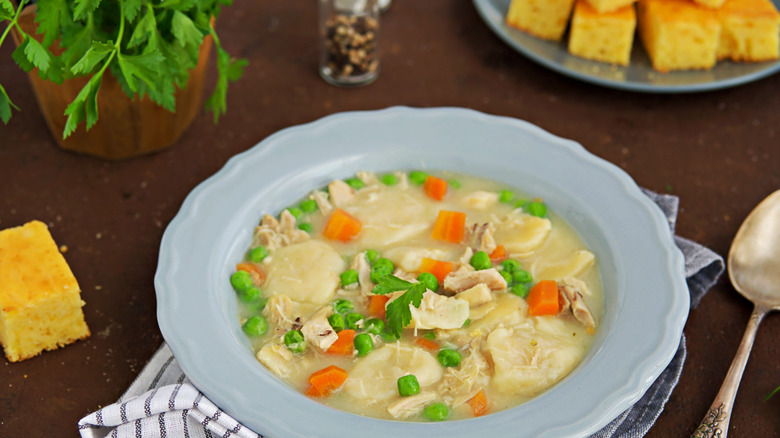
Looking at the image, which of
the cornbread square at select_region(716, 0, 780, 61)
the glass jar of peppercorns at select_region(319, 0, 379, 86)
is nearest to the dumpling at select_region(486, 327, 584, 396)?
the glass jar of peppercorns at select_region(319, 0, 379, 86)

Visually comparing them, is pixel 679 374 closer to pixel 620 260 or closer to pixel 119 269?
pixel 620 260

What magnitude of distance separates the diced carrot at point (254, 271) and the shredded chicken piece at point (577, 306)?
1233 mm

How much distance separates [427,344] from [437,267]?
37 cm

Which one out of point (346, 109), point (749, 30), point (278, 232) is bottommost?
point (346, 109)

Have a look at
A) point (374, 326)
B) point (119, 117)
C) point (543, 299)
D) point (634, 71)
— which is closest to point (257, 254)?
point (374, 326)

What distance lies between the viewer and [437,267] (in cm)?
342

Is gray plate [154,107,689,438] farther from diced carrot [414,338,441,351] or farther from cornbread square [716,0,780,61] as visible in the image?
cornbread square [716,0,780,61]

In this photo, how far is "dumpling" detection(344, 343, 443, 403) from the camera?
9.86 ft

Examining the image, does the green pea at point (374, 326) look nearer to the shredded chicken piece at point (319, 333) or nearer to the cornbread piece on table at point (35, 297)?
the shredded chicken piece at point (319, 333)

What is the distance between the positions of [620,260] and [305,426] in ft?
4.88

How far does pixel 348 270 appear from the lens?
3432mm

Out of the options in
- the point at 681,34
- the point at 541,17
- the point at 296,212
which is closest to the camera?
the point at 296,212

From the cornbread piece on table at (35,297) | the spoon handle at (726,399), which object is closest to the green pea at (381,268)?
the cornbread piece on table at (35,297)

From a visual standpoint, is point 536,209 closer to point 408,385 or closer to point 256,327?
point 408,385
